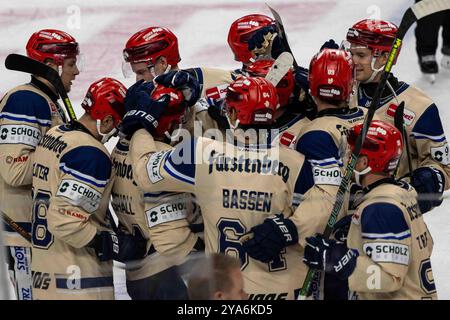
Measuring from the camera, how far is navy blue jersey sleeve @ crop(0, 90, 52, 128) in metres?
4.08

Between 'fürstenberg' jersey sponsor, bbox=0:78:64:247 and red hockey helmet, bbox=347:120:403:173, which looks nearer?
red hockey helmet, bbox=347:120:403:173

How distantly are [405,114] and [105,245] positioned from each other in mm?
1309

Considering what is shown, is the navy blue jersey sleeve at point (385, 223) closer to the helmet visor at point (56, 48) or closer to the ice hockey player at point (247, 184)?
the ice hockey player at point (247, 184)

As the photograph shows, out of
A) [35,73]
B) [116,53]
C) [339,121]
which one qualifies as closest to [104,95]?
[35,73]

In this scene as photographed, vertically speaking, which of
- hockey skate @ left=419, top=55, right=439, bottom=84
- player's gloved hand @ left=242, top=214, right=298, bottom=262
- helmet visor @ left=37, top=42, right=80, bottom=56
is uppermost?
helmet visor @ left=37, top=42, right=80, bottom=56

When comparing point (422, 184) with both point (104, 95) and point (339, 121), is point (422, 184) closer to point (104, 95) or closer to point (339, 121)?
point (339, 121)

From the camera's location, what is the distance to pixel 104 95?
379 centimetres

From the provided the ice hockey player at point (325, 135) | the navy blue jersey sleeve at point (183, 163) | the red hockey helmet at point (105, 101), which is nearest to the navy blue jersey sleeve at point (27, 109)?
the red hockey helmet at point (105, 101)

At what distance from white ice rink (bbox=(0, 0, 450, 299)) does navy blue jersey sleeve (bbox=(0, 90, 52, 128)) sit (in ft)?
6.79

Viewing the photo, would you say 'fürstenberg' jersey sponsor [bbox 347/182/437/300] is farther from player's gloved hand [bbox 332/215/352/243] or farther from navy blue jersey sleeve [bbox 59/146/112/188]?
navy blue jersey sleeve [bbox 59/146/112/188]

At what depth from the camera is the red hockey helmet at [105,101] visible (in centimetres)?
378

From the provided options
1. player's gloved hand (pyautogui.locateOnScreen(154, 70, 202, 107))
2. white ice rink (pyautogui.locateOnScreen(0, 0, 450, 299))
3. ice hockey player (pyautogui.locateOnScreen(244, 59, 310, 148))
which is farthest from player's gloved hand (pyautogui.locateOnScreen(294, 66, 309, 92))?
white ice rink (pyautogui.locateOnScreen(0, 0, 450, 299))

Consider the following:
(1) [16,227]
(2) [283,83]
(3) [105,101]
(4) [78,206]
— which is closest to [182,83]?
(3) [105,101]
